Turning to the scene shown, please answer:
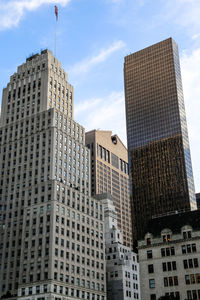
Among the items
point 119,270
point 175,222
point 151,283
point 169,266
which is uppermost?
point 175,222

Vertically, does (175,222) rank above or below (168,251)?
above

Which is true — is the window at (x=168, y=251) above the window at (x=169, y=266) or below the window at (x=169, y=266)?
above

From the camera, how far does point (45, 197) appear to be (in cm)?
14550

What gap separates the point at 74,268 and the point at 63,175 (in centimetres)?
3732

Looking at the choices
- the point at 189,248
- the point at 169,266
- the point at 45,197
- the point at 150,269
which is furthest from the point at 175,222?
the point at 45,197

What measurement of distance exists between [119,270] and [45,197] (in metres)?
45.0

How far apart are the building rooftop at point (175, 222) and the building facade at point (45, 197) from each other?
43.3 m

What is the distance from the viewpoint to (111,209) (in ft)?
648

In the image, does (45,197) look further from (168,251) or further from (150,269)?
(168,251)

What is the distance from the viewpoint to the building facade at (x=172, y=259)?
90812 millimetres

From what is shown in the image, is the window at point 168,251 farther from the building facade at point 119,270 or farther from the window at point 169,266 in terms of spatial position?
the building facade at point 119,270

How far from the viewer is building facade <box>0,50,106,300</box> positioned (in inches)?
5330

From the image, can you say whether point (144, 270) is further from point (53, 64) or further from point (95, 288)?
point (53, 64)

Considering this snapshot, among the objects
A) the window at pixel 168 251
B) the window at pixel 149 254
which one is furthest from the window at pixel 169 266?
the window at pixel 149 254
